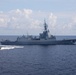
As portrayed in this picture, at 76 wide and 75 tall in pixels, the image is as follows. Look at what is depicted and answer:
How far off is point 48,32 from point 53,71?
117233mm

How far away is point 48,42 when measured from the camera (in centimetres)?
17012

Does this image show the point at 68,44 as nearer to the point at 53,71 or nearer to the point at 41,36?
the point at 41,36

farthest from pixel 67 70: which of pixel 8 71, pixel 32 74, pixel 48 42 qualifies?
pixel 48 42

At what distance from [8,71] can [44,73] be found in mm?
7973

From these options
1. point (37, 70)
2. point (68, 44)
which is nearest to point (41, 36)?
point (68, 44)

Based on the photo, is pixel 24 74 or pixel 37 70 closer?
pixel 24 74

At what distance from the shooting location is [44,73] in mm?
55781

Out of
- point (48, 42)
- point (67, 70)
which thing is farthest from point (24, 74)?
point (48, 42)

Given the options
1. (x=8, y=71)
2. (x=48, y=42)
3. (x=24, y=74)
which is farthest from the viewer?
(x=48, y=42)

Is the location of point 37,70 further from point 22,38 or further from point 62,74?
point 22,38

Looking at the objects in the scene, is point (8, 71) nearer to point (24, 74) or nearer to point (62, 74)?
point (24, 74)

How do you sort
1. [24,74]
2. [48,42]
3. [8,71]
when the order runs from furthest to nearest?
1. [48,42]
2. [8,71]
3. [24,74]

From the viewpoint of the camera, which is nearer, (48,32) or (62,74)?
(62,74)

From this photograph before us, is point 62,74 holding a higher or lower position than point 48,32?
lower
